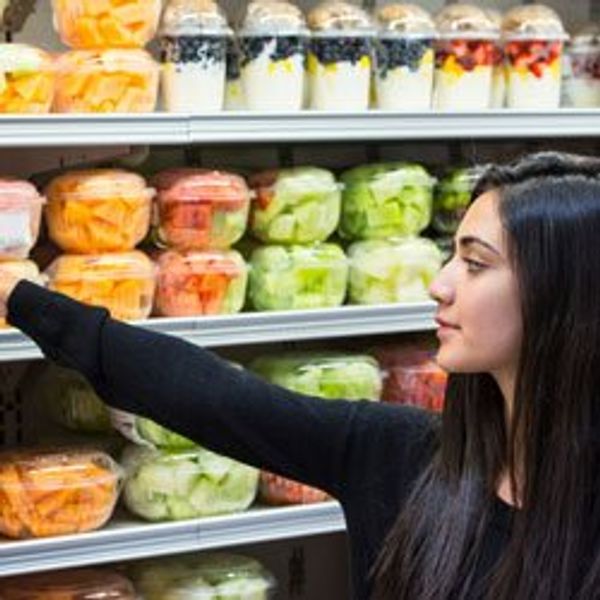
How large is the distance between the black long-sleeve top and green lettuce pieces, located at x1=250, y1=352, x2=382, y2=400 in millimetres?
902

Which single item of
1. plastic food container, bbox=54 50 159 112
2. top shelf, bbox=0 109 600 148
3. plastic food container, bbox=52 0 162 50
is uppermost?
plastic food container, bbox=52 0 162 50

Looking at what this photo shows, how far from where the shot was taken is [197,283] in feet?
7.86

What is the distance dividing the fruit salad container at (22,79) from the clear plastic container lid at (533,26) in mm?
954

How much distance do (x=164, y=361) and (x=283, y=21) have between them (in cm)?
99

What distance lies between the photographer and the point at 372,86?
8.49ft

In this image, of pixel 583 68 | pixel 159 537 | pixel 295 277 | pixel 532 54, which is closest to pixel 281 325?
pixel 295 277

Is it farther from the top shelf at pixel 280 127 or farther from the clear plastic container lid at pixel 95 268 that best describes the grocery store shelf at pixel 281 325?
the top shelf at pixel 280 127

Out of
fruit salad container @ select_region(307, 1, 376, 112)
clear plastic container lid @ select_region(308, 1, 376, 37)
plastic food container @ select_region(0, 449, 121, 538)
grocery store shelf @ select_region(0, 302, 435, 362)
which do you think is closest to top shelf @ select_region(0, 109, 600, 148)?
fruit salad container @ select_region(307, 1, 376, 112)

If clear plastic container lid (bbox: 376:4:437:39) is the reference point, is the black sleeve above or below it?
below

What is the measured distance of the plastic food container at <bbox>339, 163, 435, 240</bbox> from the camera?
2592 mm

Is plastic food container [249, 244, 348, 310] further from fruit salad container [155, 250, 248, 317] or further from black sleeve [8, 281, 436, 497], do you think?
black sleeve [8, 281, 436, 497]

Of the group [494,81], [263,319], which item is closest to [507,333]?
[263,319]

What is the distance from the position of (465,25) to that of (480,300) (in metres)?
1.23

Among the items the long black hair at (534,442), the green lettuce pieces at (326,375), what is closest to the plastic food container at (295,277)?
the green lettuce pieces at (326,375)
